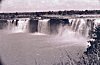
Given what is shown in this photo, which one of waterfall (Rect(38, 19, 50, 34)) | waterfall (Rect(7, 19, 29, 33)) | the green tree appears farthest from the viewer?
waterfall (Rect(7, 19, 29, 33))

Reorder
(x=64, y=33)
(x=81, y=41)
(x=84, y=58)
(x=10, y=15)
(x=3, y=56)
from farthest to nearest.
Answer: (x=10, y=15) → (x=64, y=33) → (x=81, y=41) → (x=3, y=56) → (x=84, y=58)

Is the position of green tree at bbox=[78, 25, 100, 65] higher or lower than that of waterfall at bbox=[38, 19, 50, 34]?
higher

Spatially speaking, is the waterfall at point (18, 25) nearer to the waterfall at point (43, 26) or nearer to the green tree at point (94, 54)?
the waterfall at point (43, 26)

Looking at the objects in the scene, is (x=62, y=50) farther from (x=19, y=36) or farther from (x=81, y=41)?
(x=19, y=36)

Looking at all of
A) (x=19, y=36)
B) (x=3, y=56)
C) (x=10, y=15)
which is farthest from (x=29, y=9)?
(x=3, y=56)

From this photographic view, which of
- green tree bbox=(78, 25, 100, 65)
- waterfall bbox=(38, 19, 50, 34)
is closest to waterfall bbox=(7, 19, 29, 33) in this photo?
waterfall bbox=(38, 19, 50, 34)

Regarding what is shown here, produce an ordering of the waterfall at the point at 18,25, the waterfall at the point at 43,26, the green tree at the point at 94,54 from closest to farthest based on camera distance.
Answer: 1. the green tree at the point at 94,54
2. the waterfall at the point at 43,26
3. the waterfall at the point at 18,25

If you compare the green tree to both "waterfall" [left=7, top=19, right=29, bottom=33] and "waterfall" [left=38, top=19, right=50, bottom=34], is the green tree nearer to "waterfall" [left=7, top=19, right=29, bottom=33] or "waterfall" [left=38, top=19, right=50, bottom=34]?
"waterfall" [left=38, top=19, right=50, bottom=34]

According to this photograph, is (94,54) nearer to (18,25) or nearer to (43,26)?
(43,26)

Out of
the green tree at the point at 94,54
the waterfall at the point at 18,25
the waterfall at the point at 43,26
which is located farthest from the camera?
the waterfall at the point at 18,25

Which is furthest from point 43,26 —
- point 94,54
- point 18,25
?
point 94,54

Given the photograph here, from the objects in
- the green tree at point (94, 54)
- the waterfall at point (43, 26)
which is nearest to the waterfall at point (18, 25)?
the waterfall at point (43, 26)
